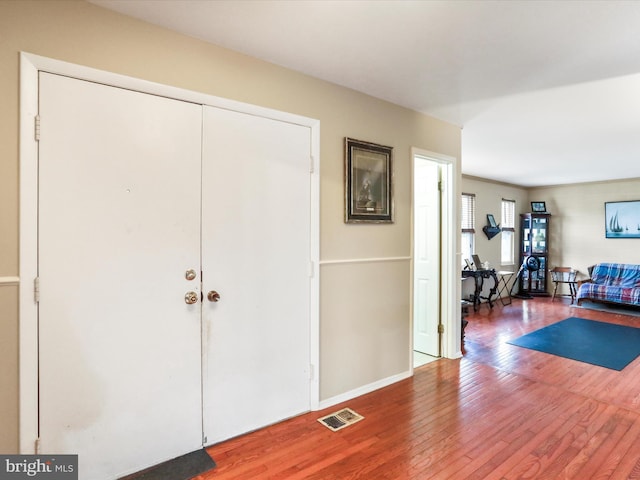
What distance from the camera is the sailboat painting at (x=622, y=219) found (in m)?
6.59

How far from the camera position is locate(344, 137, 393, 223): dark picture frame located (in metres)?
2.64

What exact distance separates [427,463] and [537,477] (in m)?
0.56

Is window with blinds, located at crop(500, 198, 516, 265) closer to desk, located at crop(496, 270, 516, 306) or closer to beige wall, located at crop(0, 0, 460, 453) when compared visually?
desk, located at crop(496, 270, 516, 306)

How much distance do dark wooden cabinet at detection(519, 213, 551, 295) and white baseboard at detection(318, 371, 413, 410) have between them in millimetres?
5743

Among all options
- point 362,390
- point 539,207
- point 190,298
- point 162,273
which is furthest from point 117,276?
point 539,207

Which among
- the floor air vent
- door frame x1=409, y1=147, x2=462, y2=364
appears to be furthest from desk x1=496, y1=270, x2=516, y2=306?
the floor air vent

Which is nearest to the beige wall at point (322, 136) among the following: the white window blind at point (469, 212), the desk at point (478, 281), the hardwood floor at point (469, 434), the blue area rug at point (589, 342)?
the hardwood floor at point (469, 434)

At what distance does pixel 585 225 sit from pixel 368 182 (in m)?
6.93

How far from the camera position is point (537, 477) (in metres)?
1.82

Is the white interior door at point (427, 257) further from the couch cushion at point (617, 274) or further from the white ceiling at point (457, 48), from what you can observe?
the couch cushion at point (617, 274)

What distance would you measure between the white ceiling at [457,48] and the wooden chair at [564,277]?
4608mm

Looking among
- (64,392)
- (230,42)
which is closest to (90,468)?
(64,392)

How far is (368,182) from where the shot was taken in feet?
9.07

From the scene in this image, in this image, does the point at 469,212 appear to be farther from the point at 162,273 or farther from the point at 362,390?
the point at 162,273
